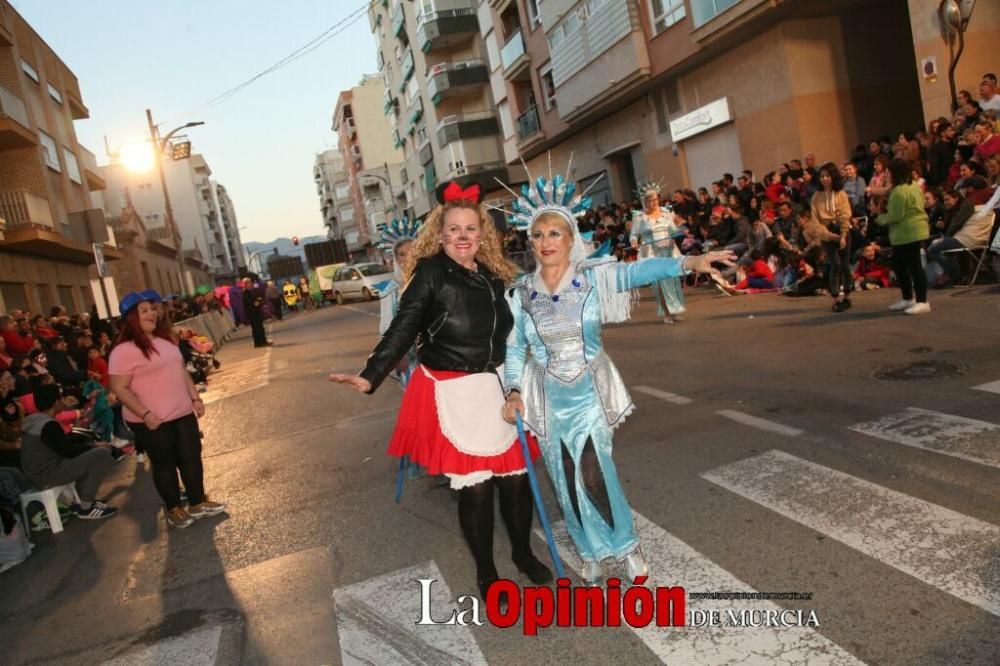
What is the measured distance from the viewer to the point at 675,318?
12641 mm

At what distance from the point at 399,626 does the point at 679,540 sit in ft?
5.07

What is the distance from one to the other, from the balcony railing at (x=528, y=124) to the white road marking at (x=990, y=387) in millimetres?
26962

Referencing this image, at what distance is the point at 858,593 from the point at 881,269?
10.1 metres

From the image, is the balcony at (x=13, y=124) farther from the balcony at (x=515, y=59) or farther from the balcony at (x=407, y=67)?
the balcony at (x=407, y=67)

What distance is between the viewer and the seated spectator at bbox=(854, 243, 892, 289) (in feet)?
39.7

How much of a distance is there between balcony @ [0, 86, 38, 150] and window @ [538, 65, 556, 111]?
18087mm

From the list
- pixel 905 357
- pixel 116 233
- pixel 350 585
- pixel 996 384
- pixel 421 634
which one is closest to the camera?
pixel 421 634

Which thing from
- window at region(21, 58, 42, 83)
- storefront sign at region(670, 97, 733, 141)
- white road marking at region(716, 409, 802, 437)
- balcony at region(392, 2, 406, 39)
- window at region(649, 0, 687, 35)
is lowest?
white road marking at region(716, 409, 802, 437)

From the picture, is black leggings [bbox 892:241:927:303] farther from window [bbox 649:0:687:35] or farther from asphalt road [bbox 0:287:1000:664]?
window [bbox 649:0:687:35]

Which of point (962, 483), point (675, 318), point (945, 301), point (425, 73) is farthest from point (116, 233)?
point (962, 483)

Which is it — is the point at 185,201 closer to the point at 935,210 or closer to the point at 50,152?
the point at 50,152

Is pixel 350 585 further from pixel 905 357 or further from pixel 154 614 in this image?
pixel 905 357

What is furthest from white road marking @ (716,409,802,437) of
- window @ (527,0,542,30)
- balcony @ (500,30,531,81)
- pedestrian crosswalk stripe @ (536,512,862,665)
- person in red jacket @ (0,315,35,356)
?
balcony @ (500,30,531,81)

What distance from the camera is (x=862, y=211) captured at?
13.2 m
